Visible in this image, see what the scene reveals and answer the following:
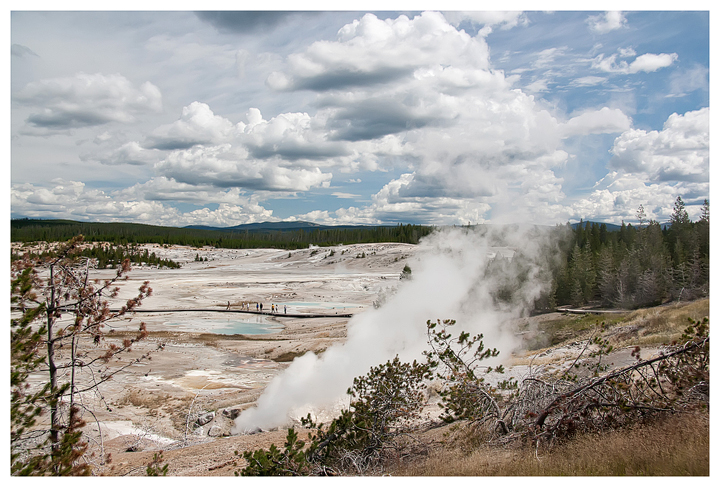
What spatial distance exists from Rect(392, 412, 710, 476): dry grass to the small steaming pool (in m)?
31.0

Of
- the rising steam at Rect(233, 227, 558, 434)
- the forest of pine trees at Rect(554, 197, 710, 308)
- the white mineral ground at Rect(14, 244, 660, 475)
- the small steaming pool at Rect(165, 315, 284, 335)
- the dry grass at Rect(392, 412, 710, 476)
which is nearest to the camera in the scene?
the dry grass at Rect(392, 412, 710, 476)

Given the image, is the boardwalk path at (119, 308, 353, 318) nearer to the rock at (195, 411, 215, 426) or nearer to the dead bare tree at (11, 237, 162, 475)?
the rock at (195, 411, 215, 426)

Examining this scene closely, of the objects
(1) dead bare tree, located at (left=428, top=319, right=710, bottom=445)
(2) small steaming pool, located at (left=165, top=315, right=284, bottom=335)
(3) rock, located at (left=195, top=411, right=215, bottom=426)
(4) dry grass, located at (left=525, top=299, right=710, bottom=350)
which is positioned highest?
(1) dead bare tree, located at (left=428, top=319, right=710, bottom=445)

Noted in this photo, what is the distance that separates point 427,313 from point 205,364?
14.8 metres

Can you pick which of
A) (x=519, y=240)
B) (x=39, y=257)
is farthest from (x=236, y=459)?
(x=519, y=240)

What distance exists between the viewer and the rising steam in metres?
15.1

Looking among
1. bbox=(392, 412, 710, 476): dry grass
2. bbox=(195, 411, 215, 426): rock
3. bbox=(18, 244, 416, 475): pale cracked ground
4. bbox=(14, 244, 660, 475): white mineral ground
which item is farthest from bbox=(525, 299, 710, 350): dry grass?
bbox=(195, 411, 215, 426): rock

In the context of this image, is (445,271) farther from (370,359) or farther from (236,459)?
(236,459)

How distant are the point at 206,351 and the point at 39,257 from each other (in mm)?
24074

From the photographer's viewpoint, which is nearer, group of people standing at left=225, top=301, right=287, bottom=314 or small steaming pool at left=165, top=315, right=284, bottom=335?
small steaming pool at left=165, top=315, right=284, bottom=335

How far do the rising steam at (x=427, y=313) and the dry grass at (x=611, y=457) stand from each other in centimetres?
799

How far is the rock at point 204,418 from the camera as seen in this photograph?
15.4m

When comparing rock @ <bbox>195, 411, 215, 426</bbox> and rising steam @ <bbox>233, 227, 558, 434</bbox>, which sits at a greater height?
rising steam @ <bbox>233, 227, 558, 434</bbox>

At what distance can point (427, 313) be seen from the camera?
63.8 feet
